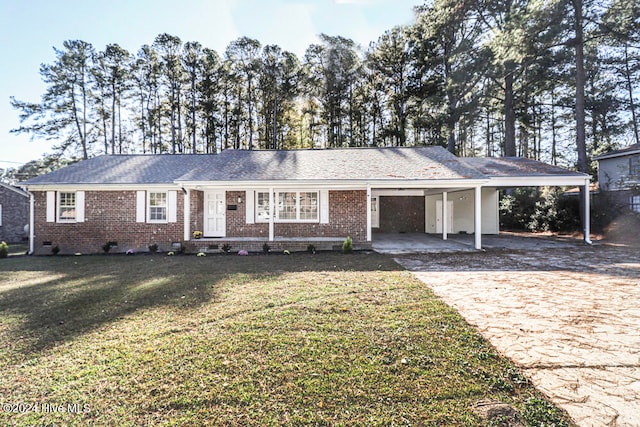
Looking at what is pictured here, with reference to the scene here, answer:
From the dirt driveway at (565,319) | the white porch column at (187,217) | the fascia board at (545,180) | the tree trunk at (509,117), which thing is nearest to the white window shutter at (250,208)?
the white porch column at (187,217)

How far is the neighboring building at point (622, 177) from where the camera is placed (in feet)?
45.9

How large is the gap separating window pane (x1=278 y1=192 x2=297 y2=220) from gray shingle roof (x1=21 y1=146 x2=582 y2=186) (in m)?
1.05

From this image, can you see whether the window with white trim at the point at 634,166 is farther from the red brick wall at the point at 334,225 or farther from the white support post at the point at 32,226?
the white support post at the point at 32,226

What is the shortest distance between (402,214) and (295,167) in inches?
339

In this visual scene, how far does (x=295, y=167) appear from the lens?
12648mm

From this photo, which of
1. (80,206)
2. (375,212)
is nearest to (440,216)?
(375,212)

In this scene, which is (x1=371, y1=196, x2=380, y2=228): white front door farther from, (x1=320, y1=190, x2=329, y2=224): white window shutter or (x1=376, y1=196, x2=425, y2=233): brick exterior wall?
(x1=320, y1=190, x2=329, y2=224): white window shutter

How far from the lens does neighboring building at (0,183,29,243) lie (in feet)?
54.4

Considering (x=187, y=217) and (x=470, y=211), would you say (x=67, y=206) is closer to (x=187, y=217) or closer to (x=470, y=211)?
(x=187, y=217)

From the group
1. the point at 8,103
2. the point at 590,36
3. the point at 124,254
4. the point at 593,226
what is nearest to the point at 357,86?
the point at 590,36

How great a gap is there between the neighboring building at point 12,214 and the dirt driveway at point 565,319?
22181mm

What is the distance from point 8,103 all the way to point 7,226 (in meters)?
13.2

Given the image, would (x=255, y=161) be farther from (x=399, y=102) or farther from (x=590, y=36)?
(x=590, y=36)

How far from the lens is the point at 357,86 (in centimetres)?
2641
